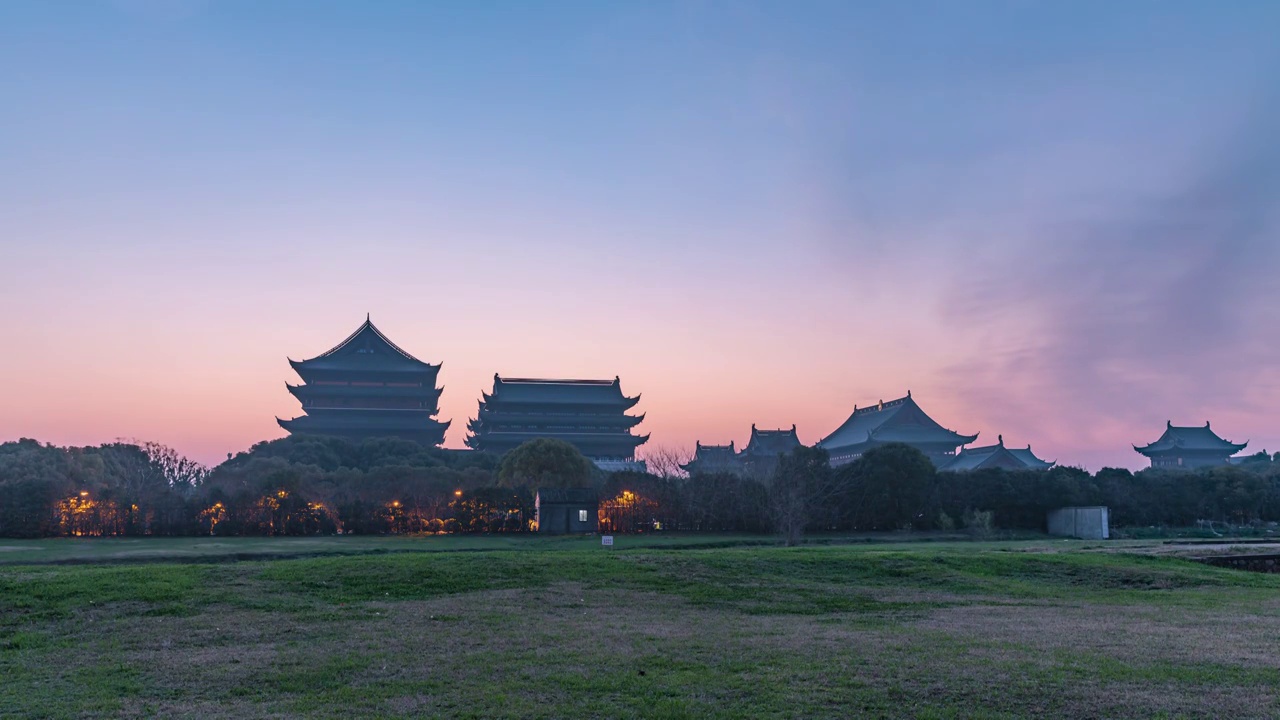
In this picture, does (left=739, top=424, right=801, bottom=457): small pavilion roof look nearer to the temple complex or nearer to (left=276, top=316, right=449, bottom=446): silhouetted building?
the temple complex

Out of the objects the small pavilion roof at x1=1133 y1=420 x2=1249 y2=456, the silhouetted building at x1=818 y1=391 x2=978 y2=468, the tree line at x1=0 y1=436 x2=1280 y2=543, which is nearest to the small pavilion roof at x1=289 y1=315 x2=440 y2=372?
the tree line at x1=0 y1=436 x2=1280 y2=543

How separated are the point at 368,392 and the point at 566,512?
4195 centimetres

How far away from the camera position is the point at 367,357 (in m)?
83.9

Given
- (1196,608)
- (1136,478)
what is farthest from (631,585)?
(1136,478)

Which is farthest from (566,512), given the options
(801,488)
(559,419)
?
(559,419)

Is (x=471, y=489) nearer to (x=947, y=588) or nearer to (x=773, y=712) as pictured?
(x=947, y=588)

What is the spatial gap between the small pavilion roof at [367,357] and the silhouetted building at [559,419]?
25.2 feet

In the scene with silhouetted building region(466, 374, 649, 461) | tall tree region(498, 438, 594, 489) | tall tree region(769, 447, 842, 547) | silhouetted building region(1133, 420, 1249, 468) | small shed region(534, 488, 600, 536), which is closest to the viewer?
tall tree region(769, 447, 842, 547)

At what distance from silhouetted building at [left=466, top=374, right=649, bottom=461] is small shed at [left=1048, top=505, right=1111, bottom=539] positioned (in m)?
42.1

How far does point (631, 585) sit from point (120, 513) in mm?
34464

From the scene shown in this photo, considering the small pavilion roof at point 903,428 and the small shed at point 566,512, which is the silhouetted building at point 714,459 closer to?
the small pavilion roof at point 903,428

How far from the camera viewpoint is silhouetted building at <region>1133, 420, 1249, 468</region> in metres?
102

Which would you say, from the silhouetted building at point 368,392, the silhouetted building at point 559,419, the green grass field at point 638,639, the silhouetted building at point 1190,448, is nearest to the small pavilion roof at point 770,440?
the silhouetted building at point 559,419

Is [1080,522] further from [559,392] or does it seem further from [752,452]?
[559,392]
